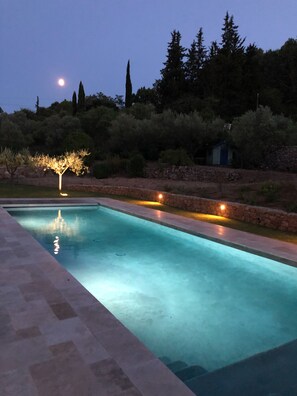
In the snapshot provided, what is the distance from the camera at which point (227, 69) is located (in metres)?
38.3

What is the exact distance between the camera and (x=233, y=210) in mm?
11688

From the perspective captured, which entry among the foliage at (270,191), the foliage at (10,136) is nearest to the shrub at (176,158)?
the foliage at (270,191)

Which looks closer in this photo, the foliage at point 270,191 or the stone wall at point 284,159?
the foliage at point 270,191

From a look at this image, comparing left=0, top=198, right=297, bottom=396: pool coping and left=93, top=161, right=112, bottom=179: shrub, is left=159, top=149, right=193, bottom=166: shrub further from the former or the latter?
left=0, top=198, right=297, bottom=396: pool coping

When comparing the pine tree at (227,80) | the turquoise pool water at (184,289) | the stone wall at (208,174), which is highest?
the pine tree at (227,80)

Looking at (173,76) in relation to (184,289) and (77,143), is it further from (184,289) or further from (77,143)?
(184,289)

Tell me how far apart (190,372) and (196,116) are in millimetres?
25265

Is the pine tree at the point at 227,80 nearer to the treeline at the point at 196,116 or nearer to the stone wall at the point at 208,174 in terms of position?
the treeline at the point at 196,116

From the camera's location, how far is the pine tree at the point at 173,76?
40.5 metres

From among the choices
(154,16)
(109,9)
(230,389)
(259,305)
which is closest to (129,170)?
(259,305)

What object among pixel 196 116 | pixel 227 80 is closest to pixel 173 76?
pixel 227 80

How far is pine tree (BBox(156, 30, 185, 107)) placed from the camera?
4050 cm

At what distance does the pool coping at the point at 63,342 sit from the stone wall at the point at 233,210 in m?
6.85

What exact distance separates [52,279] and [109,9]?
10442 centimetres
